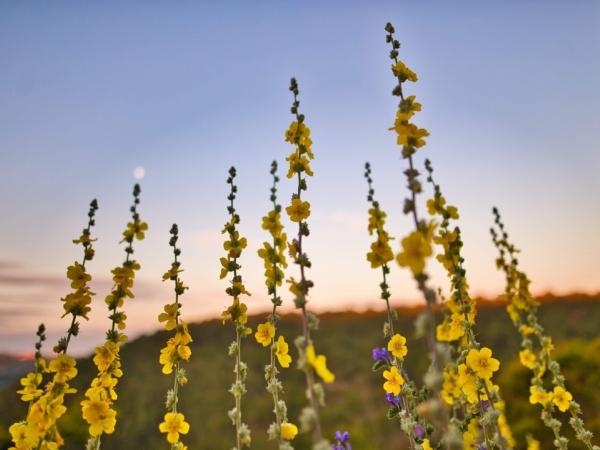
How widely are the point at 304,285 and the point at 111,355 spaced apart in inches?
89.2

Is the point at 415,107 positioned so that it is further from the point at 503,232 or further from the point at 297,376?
the point at 297,376

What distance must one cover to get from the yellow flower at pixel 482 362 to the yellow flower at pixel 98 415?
3.11 meters

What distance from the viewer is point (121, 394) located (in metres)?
19.7

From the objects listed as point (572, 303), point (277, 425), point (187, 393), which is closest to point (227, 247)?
point (277, 425)

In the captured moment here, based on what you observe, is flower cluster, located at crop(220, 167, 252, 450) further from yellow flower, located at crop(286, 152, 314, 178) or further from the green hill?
the green hill

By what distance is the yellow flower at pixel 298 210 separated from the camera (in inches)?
141

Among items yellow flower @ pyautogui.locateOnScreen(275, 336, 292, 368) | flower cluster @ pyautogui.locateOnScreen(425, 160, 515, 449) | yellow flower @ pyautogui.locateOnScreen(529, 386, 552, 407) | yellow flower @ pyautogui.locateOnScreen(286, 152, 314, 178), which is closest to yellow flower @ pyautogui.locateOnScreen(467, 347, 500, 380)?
flower cluster @ pyautogui.locateOnScreen(425, 160, 515, 449)

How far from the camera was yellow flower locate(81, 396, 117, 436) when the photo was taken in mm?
3840

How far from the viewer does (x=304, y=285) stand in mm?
2902

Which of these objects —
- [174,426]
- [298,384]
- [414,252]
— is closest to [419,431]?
[174,426]

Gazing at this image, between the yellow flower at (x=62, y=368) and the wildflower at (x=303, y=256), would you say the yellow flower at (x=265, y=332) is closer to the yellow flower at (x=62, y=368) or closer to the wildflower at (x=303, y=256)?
the wildflower at (x=303, y=256)

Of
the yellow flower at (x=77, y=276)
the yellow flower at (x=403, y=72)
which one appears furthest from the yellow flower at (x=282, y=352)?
the yellow flower at (x=403, y=72)

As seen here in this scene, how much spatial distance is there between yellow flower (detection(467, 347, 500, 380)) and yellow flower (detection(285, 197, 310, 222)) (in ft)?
5.82

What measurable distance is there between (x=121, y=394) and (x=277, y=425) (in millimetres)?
19319
